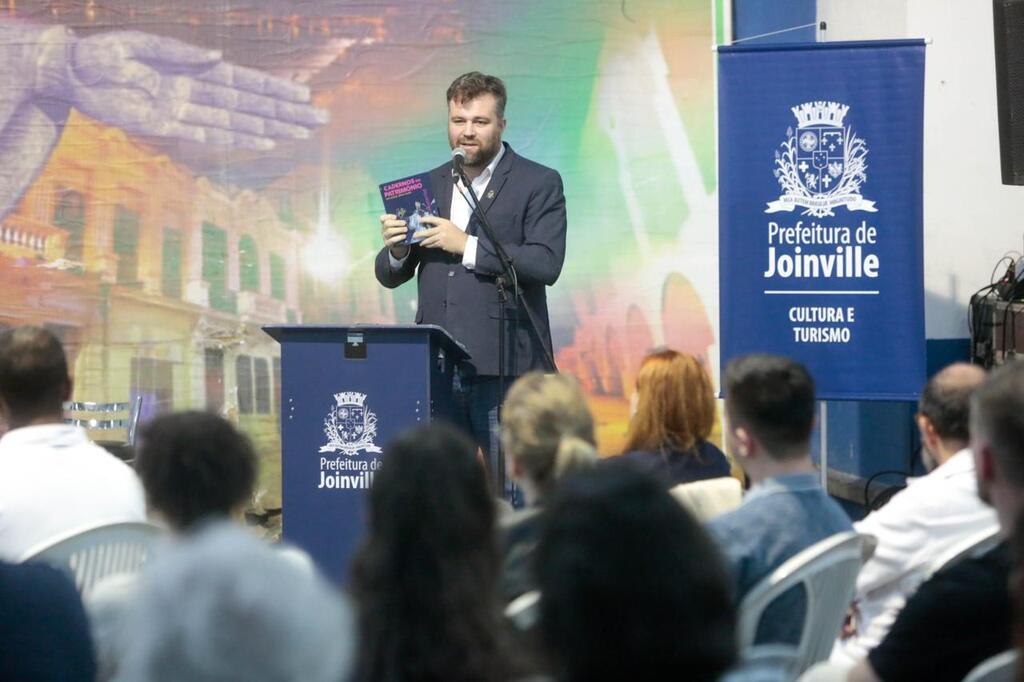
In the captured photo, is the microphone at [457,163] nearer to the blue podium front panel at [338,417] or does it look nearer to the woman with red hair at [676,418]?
the blue podium front panel at [338,417]

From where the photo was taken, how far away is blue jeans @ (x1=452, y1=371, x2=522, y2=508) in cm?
495

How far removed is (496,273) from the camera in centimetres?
494

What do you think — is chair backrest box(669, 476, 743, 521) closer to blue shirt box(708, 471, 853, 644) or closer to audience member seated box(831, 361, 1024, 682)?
blue shirt box(708, 471, 853, 644)

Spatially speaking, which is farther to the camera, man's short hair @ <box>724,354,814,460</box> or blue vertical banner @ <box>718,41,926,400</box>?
blue vertical banner @ <box>718,41,926,400</box>

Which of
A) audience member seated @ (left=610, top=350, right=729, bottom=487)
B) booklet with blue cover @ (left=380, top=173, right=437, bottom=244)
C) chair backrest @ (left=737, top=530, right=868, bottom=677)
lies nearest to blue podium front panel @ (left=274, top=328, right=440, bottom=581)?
booklet with blue cover @ (left=380, top=173, right=437, bottom=244)

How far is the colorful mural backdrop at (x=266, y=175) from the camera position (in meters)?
6.37

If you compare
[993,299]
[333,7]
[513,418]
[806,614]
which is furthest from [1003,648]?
[333,7]

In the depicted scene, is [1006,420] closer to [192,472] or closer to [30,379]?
[192,472]

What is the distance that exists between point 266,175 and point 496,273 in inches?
76.8

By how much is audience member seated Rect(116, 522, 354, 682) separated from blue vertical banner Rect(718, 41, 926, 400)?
440cm

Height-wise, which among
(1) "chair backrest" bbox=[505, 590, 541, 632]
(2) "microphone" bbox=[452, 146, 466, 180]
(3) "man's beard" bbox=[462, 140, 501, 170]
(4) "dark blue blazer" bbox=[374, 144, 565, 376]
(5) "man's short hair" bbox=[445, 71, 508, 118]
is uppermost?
(5) "man's short hair" bbox=[445, 71, 508, 118]

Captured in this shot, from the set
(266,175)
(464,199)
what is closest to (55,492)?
(464,199)

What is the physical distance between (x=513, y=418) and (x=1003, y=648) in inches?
40.3

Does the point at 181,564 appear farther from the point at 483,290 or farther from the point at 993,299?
the point at 993,299
